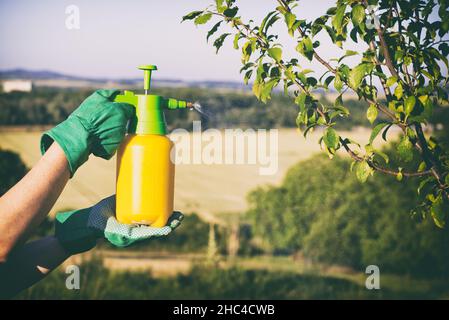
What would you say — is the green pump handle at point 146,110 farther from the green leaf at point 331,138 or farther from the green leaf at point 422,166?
the green leaf at point 422,166

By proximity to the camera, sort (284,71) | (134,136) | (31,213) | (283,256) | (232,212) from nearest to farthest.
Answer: (31,213) → (134,136) → (284,71) → (283,256) → (232,212)

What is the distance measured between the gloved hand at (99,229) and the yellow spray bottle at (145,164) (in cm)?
4

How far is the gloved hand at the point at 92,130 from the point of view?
199cm

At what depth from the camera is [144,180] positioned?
7.19 feet

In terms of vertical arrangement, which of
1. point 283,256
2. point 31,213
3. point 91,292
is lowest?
point 31,213

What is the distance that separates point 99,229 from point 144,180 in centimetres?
25

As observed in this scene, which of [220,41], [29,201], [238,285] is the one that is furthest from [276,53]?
[238,285]

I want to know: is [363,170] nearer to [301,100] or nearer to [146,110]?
[301,100]

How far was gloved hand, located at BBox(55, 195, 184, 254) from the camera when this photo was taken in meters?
2.17

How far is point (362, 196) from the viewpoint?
743 centimetres

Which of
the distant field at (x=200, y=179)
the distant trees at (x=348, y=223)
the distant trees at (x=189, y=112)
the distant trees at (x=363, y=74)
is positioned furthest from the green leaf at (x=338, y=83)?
the distant field at (x=200, y=179)
